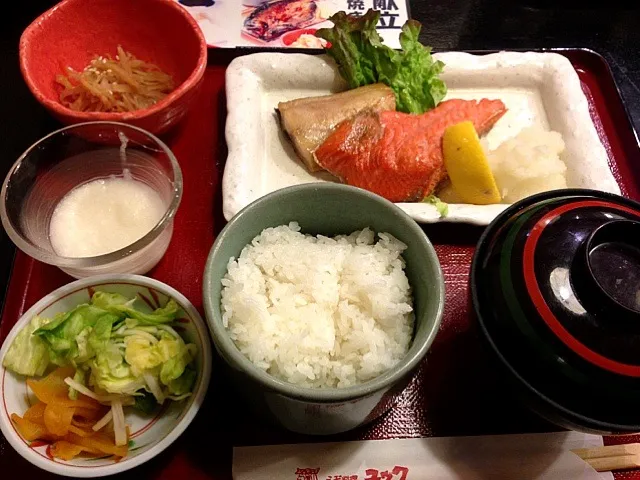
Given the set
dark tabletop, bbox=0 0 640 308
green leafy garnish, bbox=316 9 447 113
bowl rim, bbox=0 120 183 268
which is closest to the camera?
bowl rim, bbox=0 120 183 268

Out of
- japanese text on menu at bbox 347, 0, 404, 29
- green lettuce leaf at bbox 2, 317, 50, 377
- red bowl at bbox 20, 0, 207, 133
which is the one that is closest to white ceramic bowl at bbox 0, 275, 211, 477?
green lettuce leaf at bbox 2, 317, 50, 377

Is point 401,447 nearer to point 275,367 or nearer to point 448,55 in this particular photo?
point 275,367

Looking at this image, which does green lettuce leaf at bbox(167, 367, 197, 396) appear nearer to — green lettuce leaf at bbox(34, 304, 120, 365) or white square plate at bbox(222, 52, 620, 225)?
green lettuce leaf at bbox(34, 304, 120, 365)

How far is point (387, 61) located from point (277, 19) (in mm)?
601

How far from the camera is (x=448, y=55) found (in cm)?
214

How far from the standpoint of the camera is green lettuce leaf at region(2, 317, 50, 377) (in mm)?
1320

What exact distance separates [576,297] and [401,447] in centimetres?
56

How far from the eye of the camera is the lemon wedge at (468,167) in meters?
1.80

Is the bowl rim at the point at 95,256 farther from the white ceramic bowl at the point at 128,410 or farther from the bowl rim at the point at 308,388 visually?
the bowl rim at the point at 308,388

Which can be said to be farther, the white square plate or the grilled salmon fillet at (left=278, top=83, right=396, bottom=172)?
the grilled salmon fillet at (left=278, top=83, right=396, bottom=172)

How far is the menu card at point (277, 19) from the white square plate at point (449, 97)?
251mm

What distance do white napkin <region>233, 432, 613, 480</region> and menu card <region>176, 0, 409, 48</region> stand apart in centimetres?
160

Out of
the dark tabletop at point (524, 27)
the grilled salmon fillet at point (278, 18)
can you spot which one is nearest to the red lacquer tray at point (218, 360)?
the grilled salmon fillet at point (278, 18)

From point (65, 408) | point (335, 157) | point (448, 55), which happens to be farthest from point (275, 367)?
point (448, 55)
